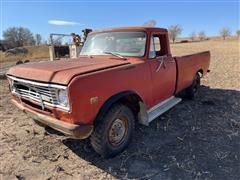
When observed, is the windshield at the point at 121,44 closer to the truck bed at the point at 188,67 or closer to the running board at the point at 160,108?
the running board at the point at 160,108

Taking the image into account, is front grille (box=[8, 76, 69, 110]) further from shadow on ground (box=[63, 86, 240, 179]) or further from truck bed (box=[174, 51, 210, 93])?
truck bed (box=[174, 51, 210, 93])

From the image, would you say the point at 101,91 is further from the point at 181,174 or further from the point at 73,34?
the point at 73,34

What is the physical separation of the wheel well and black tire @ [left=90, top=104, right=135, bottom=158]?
103mm

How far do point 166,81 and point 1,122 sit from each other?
3.77m

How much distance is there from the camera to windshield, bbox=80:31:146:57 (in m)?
4.31

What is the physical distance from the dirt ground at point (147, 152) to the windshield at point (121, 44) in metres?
1.57

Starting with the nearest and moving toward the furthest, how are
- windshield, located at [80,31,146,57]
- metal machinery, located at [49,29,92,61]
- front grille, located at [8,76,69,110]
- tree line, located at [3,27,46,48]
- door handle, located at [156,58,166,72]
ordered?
front grille, located at [8,76,69,110]
windshield, located at [80,31,146,57]
door handle, located at [156,58,166,72]
metal machinery, located at [49,29,92,61]
tree line, located at [3,27,46,48]

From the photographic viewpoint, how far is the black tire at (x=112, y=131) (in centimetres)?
335

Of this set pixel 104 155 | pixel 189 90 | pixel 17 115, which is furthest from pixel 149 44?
pixel 17 115

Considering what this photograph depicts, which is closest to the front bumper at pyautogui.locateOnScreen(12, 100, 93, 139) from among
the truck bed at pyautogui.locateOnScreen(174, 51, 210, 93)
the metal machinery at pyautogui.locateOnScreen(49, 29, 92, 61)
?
the truck bed at pyautogui.locateOnScreen(174, 51, 210, 93)

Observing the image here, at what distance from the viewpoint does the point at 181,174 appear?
3.22m

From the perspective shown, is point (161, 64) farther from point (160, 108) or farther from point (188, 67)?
point (188, 67)

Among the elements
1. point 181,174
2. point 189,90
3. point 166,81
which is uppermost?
point 166,81

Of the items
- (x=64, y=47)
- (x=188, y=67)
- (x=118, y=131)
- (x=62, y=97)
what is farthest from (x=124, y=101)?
(x=64, y=47)
